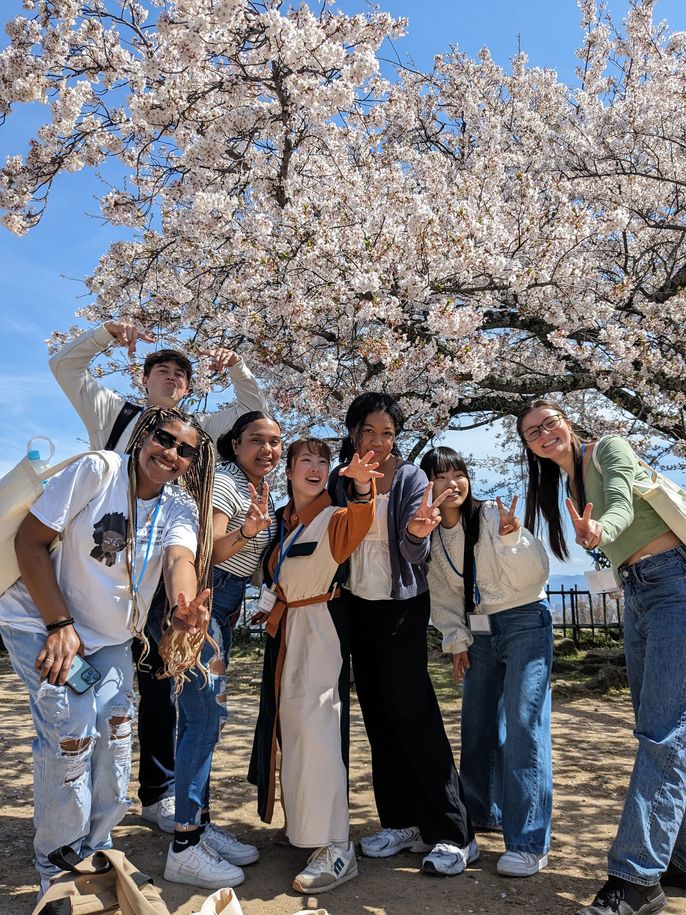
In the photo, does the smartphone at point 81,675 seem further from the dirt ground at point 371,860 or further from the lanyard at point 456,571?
the lanyard at point 456,571

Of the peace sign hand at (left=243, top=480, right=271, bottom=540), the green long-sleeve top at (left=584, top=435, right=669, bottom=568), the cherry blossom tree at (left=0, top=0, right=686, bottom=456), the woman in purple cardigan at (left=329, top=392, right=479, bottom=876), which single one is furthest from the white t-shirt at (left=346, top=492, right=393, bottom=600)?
the cherry blossom tree at (left=0, top=0, right=686, bottom=456)

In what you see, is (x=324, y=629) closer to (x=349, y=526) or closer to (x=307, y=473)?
(x=349, y=526)

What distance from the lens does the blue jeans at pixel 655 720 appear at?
2.41 meters

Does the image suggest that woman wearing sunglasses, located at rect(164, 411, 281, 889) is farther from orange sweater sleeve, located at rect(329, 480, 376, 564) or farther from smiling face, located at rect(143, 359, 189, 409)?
smiling face, located at rect(143, 359, 189, 409)

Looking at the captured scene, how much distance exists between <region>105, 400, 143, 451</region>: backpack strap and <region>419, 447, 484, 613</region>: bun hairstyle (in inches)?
57.2

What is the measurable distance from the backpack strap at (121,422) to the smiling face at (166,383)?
0.30 feet

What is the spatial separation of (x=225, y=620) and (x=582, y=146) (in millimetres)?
7560

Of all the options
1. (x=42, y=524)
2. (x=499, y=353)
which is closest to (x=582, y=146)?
(x=499, y=353)

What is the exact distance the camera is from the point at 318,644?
291 cm

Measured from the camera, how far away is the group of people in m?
2.36

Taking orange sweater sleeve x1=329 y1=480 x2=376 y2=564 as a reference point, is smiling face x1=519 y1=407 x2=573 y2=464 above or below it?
above

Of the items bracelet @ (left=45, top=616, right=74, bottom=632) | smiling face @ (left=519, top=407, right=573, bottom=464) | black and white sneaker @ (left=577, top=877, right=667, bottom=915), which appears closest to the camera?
bracelet @ (left=45, top=616, right=74, bottom=632)

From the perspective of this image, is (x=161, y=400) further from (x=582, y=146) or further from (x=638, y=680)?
(x=582, y=146)

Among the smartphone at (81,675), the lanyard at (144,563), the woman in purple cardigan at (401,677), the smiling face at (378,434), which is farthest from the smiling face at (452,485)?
the smartphone at (81,675)
